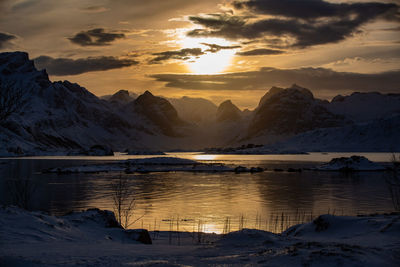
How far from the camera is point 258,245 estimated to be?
1518 centimetres

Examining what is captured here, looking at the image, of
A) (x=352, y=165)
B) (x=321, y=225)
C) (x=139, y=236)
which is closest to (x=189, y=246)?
(x=139, y=236)

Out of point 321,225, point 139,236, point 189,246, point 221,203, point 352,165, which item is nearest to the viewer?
point 189,246

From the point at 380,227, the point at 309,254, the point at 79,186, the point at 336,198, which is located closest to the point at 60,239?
the point at 309,254

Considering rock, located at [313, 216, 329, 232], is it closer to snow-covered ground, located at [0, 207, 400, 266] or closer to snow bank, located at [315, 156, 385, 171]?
snow-covered ground, located at [0, 207, 400, 266]

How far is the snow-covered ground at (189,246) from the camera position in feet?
38.8

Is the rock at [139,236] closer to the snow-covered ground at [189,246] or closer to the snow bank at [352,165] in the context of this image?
the snow-covered ground at [189,246]

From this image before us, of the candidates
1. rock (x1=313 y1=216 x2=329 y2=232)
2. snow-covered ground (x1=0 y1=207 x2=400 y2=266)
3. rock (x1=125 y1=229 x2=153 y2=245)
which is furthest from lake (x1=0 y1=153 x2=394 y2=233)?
rock (x1=125 y1=229 x2=153 y2=245)

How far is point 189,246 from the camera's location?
15.9 meters

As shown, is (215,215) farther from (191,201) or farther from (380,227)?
(380,227)

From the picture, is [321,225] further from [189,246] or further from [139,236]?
[139,236]

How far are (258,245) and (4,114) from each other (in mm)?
11407

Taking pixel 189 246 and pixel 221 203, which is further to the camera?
pixel 221 203

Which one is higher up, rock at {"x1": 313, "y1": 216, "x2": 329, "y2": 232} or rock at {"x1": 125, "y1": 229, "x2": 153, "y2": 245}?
rock at {"x1": 313, "y1": 216, "x2": 329, "y2": 232}

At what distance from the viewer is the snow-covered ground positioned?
38.8ft
